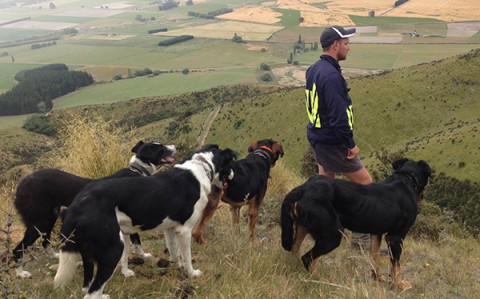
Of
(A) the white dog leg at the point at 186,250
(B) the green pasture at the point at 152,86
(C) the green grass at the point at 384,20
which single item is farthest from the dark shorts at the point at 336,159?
(C) the green grass at the point at 384,20

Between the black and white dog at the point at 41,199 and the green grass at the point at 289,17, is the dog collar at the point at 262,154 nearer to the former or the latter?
the black and white dog at the point at 41,199

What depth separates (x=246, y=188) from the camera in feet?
18.6

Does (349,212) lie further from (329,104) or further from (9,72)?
(9,72)

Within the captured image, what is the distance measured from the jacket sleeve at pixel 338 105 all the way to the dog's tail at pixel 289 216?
1.01m

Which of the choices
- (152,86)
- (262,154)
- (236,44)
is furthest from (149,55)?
(262,154)

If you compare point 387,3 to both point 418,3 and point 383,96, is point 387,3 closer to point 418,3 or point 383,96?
point 418,3

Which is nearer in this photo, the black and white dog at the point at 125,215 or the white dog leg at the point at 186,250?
the black and white dog at the point at 125,215

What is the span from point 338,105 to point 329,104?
11 centimetres

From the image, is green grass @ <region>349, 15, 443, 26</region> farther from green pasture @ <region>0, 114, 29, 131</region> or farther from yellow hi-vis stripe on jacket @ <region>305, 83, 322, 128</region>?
yellow hi-vis stripe on jacket @ <region>305, 83, 322, 128</region>

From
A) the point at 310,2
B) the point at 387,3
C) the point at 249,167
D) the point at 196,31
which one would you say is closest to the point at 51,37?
the point at 196,31

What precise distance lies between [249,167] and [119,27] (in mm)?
164831

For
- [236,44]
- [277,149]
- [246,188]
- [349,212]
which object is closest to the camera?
[349,212]

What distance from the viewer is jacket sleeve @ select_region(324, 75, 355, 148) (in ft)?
16.1

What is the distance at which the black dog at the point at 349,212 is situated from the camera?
14.1 feet
